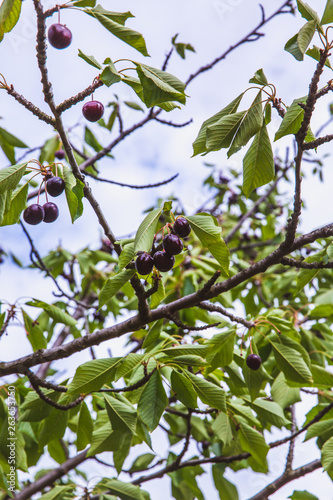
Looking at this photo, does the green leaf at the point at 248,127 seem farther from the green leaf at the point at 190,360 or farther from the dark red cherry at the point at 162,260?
the green leaf at the point at 190,360

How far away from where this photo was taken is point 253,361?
207 centimetres

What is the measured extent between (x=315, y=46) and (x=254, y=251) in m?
3.95

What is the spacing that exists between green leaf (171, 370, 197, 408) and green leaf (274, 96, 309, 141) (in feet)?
3.23

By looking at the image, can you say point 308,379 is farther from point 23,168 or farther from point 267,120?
point 23,168

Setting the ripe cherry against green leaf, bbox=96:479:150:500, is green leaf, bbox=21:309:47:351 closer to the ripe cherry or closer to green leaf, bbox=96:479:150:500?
green leaf, bbox=96:479:150:500

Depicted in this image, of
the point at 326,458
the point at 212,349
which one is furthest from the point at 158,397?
the point at 326,458

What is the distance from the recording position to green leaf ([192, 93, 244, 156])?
1636 millimetres

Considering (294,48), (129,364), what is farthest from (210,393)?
(294,48)

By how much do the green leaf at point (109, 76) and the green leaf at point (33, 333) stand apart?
1.65 m

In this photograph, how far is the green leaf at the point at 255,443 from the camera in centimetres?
224

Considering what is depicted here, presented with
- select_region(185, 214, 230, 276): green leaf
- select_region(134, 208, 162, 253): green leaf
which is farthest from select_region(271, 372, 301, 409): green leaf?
select_region(134, 208, 162, 253): green leaf

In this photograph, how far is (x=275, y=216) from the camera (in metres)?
5.32

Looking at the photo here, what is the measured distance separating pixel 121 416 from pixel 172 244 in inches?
33.3

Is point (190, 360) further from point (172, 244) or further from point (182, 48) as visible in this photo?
point (182, 48)
